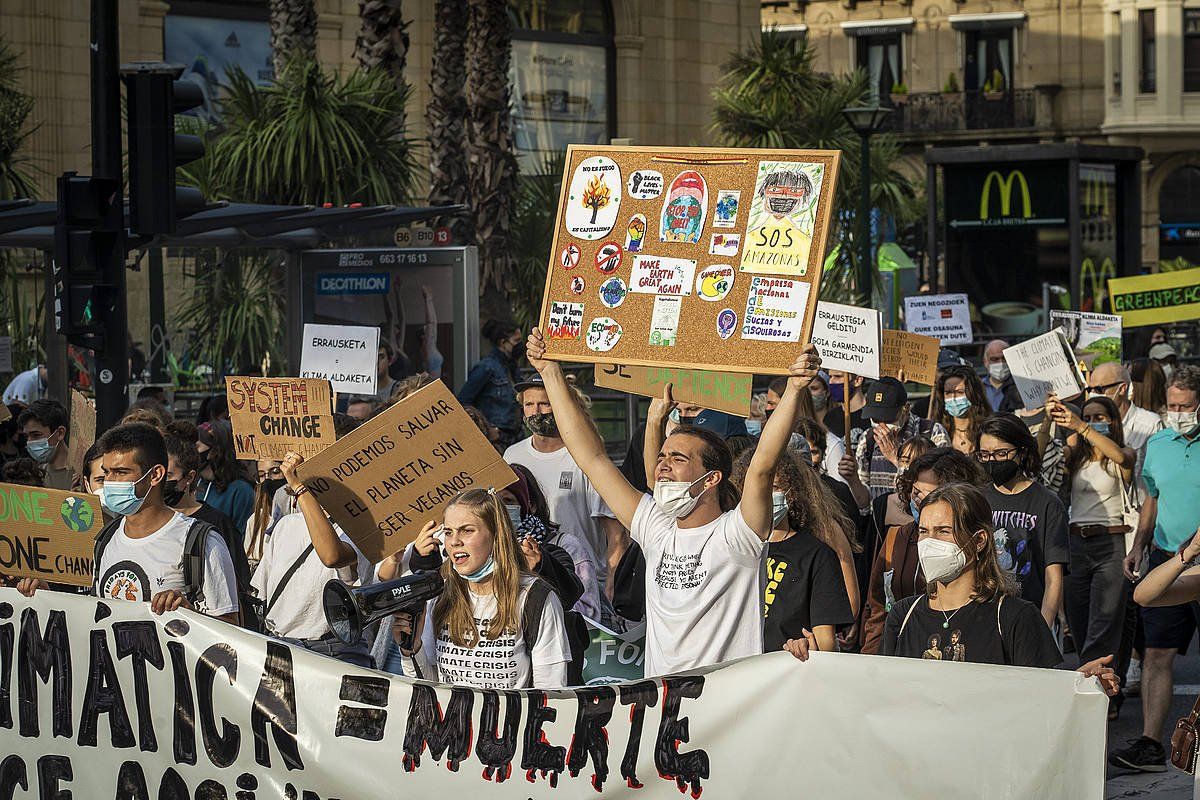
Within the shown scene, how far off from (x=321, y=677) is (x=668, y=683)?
1.09m

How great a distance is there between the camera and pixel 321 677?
18.5 feet

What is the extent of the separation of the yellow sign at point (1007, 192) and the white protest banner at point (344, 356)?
12918mm

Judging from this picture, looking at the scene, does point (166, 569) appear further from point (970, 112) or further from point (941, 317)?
point (970, 112)

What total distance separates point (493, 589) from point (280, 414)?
281 centimetres

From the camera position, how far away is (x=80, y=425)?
367 inches

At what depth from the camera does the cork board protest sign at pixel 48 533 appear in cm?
616

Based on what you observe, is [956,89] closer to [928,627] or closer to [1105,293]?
[1105,293]

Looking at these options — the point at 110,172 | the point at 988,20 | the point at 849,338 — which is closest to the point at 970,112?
the point at 988,20

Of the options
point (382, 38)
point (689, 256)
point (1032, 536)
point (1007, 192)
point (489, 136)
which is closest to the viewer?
point (689, 256)

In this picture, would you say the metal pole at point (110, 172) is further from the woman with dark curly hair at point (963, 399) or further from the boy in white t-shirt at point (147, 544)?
the woman with dark curly hair at point (963, 399)

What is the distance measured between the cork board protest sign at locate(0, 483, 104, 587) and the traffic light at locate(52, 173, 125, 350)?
308 centimetres

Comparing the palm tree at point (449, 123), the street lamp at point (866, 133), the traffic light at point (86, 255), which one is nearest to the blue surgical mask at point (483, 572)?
the traffic light at point (86, 255)

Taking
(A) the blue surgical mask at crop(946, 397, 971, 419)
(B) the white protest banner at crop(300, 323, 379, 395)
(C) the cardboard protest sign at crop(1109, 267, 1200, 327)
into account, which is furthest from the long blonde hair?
(C) the cardboard protest sign at crop(1109, 267, 1200, 327)

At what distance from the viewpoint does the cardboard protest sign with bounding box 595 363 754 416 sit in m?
7.31
